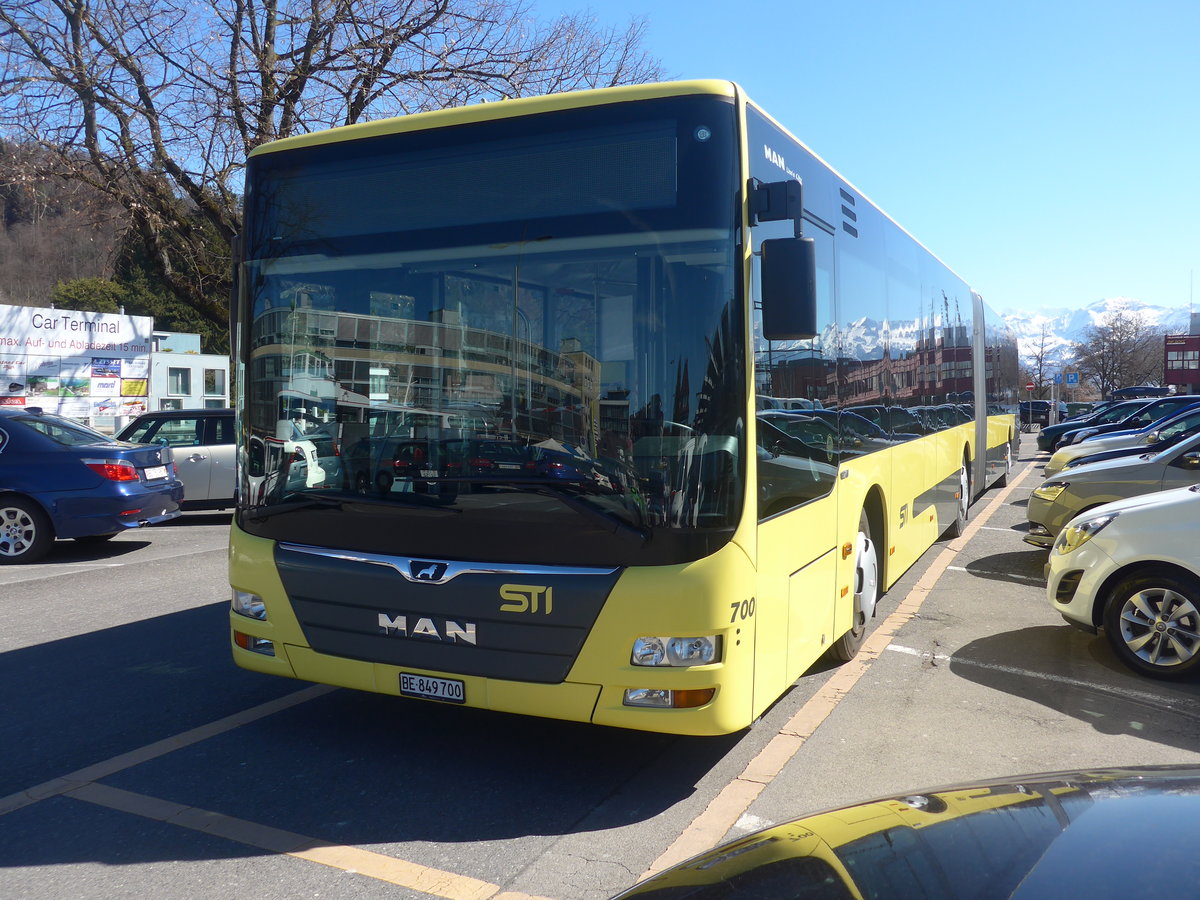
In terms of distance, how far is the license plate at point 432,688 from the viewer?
439cm

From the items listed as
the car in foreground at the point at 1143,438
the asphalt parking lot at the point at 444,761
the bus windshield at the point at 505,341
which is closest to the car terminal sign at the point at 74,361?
the asphalt parking lot at the point at 444,761

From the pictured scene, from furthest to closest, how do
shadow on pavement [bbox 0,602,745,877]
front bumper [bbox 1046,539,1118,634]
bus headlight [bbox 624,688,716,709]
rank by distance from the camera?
front bumper [bbox 1046,539,1118,634] → bus headlight [bbox 624,688,716,709] → shadow on pavement [bbox 0,602,745,877]

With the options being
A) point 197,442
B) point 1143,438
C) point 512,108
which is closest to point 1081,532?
point 512,108

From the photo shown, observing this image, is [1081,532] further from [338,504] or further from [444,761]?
[338,504]

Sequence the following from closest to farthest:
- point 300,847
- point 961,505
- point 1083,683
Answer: point 300,847, point 1083,683, point 961,505

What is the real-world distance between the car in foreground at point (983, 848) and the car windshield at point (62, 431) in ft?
35.3

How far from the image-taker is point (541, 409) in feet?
14.0

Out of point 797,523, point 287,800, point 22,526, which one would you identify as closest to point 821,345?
point 797,523

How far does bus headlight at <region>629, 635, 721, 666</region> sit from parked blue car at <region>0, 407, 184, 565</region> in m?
8.65

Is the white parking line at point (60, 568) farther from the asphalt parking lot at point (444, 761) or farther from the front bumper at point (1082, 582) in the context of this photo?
the front bumper at point (1082, 582)

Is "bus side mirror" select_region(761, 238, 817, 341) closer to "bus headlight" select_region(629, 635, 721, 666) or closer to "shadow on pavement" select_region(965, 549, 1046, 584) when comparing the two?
"bus headlight" select_region(629, 635, 721, 666)

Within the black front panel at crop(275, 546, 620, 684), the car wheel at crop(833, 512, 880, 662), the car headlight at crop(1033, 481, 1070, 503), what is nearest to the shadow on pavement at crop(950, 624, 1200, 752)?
the car wheel at crop(833, 512, 880, 662)

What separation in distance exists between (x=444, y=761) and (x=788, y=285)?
2717 millimetres

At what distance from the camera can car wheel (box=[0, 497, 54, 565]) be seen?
35.1 ft
